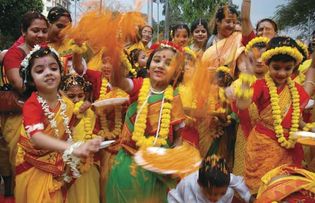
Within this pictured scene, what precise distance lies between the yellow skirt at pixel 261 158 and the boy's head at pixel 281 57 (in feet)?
1.66

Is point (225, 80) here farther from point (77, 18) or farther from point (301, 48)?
point (77, 18)

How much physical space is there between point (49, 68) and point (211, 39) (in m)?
2.47

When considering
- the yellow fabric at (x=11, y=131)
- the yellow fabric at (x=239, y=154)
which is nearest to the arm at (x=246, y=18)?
the yellow fabric at (x=239, y=154)

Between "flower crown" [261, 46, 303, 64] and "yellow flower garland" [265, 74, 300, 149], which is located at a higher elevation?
"flower crown" [261, 46, 303, 64]

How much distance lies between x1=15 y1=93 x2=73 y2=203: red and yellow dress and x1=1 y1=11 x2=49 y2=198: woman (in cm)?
129

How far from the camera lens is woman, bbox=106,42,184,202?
3850 mm

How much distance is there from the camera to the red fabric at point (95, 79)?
505 centimetres

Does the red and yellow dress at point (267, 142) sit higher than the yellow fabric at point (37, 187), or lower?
higher

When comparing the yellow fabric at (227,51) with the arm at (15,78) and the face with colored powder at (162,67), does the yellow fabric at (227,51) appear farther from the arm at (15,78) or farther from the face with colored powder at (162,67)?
the arm at (15,78)

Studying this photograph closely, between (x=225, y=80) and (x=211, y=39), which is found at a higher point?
(x=211, y=39)

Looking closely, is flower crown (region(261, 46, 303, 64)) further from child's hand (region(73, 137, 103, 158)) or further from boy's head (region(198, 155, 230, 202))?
child's hand (region(73, 137, 103, 158))

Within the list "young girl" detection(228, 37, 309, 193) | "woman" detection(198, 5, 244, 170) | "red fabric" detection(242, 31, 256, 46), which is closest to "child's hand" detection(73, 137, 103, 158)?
"young girl" detection(228, 37, 309, 193)

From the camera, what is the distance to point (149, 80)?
4.02 metres

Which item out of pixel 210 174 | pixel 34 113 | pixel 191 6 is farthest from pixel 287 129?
pixel 191 6
